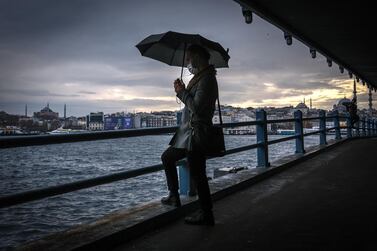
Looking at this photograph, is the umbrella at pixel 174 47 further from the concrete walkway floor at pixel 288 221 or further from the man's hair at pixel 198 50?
A: the concrete walkway floor at pixel 288 221

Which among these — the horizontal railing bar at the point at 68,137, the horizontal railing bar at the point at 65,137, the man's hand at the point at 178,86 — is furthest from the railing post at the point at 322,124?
the man's hand at the point at 178,86

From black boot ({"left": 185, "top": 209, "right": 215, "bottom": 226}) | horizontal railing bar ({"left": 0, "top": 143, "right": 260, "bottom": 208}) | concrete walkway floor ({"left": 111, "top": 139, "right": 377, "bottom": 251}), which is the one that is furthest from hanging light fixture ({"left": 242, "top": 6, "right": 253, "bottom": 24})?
black boot ({"left": 185, "top": 209, "right": 215, "bottom": 226})

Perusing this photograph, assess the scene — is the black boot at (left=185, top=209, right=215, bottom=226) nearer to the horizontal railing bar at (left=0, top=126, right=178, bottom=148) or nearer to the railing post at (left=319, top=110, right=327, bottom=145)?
the horizontal railing bar at (left=0, top=126, right=178, bottom=148)

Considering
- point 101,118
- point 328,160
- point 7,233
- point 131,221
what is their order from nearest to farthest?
1. point 131,221
2. point 328,160
3. point 7,233
4. point 101,118

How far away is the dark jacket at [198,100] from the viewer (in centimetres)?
360

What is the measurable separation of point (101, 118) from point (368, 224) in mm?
72119

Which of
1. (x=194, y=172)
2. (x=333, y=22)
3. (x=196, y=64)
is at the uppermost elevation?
(x=333, y=22)

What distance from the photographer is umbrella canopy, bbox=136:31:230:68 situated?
3818mm

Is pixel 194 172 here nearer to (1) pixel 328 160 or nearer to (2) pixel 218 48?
(2) pixel 218 48

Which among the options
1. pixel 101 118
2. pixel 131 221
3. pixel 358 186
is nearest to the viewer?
pixel 131 221

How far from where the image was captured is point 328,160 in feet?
31.8

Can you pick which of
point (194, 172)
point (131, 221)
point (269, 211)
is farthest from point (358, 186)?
point (131, 221)

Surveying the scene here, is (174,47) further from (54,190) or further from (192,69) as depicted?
(54,190)

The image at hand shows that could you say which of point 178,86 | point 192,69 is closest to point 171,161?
point 178,86
